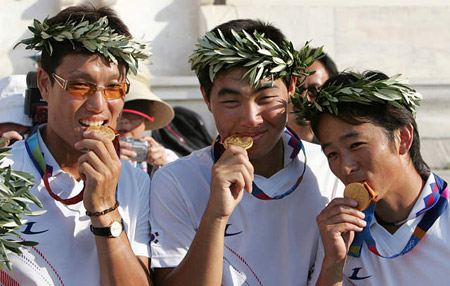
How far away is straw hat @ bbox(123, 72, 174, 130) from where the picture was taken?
6066mm

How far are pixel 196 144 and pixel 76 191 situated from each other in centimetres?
457

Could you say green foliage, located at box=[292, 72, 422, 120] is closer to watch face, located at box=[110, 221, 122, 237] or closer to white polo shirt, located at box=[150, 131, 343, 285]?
white polo shirt, located at box=[150, 131, 343, 285]

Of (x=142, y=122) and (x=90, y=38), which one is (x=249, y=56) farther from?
(x=142, y=122)

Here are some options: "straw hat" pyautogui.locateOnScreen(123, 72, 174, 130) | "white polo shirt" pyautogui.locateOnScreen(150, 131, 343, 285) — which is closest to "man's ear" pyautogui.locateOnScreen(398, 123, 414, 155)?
"white polo shirt" pyautogui.locateOnScreen(150, 131, 343, 285)

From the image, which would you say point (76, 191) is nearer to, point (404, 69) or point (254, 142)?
point (254, 142)

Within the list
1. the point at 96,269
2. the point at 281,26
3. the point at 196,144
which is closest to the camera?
the point at 96,269

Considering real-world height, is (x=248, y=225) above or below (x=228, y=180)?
below

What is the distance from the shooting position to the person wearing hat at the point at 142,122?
5871 mm

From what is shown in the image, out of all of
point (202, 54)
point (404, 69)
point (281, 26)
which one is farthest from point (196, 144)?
point (202, 54)

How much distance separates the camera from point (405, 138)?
4.07 m

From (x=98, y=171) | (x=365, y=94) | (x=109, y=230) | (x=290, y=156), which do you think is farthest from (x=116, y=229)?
(x=365, y=94)

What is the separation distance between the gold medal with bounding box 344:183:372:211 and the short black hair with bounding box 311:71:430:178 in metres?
0.42

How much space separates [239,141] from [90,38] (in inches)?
42.5

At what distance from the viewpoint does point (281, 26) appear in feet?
29.5
